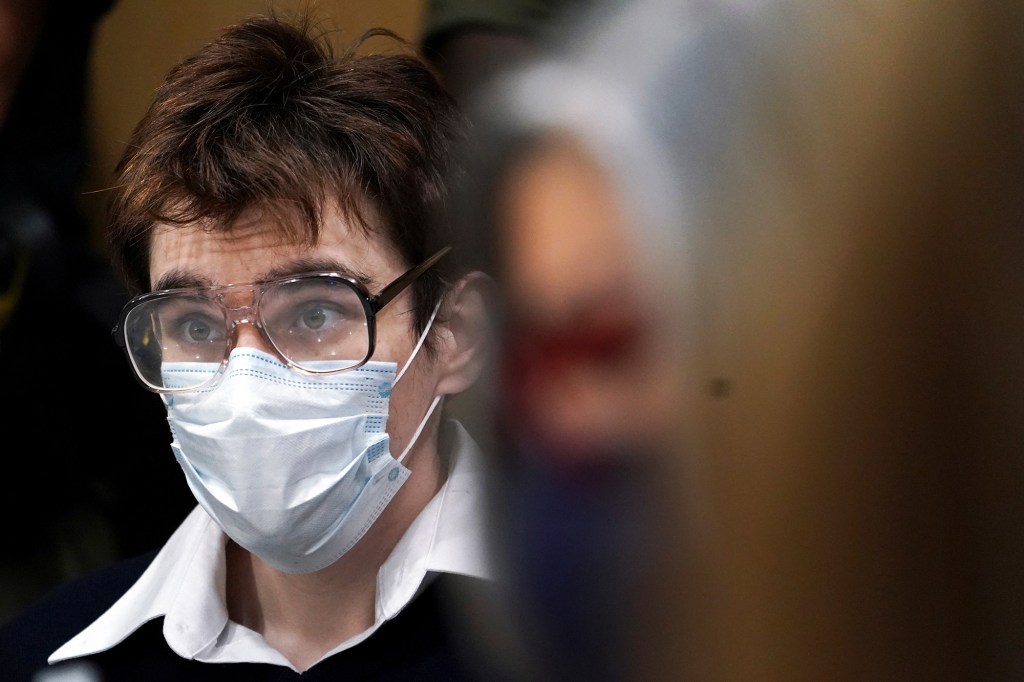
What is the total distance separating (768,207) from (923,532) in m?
0.25

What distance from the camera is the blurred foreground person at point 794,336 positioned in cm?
74

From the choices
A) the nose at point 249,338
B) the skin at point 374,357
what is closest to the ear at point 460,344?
the skin at point 374,357

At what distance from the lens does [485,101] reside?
1.03m

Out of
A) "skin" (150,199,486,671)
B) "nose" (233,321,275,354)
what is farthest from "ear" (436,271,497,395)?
"nose" (233,321,275,354)

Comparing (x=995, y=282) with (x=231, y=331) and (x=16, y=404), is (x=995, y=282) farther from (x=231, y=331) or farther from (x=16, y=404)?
(x=16, y=404)

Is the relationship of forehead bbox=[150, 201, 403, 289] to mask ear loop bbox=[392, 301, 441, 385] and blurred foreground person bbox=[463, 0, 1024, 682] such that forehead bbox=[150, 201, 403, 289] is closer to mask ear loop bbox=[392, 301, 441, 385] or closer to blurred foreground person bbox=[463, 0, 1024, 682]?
mask ear loop bbox=[392, 301, 441, 385]

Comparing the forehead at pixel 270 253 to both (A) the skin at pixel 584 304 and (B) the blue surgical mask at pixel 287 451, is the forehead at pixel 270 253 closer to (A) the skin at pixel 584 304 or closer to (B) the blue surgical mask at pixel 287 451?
(B) the blue surgical mask at pixel 287 451

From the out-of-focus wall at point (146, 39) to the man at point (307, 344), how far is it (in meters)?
0.04

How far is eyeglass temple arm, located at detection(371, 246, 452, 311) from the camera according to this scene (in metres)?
1.40

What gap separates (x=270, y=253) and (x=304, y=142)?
0.51 ft

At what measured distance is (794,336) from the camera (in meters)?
0.76

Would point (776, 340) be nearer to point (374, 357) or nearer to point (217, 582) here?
point (374, 357)

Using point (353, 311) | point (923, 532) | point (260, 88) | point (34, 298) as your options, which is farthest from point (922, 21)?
point (34, 298)

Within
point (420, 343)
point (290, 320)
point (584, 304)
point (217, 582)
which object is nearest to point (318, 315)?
point (290, 320)
